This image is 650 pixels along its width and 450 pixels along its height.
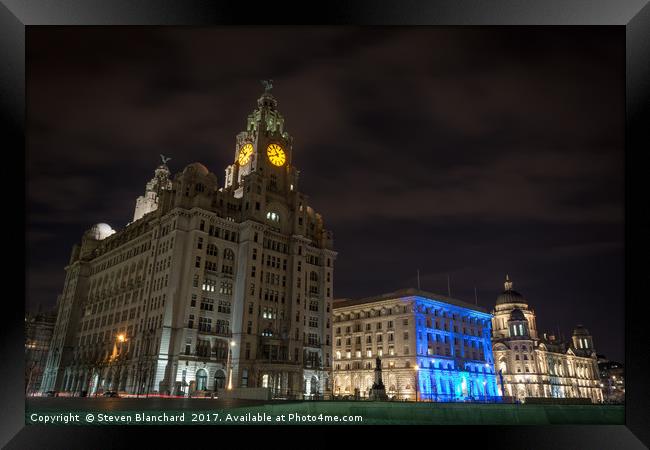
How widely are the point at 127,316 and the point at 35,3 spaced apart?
80921mm

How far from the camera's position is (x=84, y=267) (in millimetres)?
109562

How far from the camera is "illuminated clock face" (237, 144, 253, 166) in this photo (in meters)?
98.2

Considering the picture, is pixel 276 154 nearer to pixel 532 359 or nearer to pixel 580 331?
pixel 532 359

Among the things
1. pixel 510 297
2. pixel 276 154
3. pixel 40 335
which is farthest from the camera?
pixel 510 297

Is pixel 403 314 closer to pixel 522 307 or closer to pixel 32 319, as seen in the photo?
pixel 522 307

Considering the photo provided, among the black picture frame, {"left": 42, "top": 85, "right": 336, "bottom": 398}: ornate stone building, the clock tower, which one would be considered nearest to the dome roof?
{"left": 42, "top": 85, "right": 336, "bottom": 398}: ornate stone building

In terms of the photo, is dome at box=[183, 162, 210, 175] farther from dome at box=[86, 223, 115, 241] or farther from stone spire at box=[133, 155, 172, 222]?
dome at box=[86, 223, 115, 241]

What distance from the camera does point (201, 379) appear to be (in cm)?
7125

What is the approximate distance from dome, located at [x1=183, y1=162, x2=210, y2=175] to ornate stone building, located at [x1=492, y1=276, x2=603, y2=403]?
307ft

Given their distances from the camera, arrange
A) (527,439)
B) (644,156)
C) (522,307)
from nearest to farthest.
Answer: (527,439), (644,156), (522,307)

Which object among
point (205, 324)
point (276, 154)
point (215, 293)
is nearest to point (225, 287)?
point (215, 293)

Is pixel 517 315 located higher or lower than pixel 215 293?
higher

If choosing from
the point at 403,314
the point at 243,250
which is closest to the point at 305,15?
the point at 243,250

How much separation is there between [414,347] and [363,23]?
9502 cm
